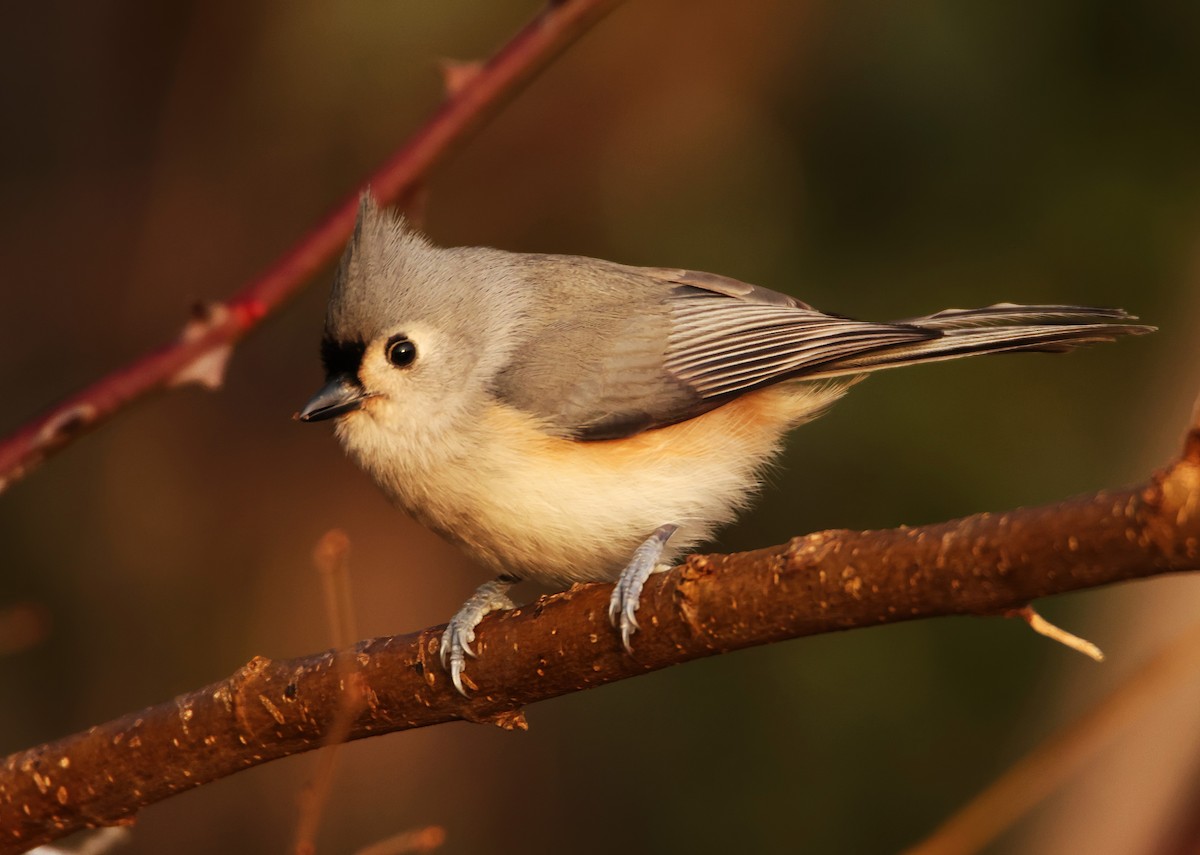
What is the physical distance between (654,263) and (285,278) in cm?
256

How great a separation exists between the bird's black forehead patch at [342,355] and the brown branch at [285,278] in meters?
0.61

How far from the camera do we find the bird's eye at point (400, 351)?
3.16 metres

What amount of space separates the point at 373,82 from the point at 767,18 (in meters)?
1.49

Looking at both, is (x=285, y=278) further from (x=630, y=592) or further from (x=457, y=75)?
(x=630, y=592)

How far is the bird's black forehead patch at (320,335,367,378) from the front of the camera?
3115 millimetres

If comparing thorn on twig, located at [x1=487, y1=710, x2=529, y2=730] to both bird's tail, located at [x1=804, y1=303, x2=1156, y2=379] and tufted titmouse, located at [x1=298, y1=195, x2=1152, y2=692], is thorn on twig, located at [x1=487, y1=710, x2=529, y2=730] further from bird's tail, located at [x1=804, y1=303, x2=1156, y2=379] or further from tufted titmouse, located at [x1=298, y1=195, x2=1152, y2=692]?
bird's tail, located at [x1=804, y1=303, x2=1156, y2=379]

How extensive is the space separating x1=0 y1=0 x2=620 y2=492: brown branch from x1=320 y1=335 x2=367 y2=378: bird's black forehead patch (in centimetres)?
61

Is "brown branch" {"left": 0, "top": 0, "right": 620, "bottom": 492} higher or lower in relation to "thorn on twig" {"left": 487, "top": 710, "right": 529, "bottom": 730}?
higher

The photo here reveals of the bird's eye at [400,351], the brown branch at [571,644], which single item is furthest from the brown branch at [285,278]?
the bird's eye at [400,351]

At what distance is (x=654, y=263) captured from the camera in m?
4.86

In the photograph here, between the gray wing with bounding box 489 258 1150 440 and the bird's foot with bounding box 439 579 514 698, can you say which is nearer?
the bird's foot with bounding box 439 579 514 698

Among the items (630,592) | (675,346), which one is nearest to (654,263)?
(675,346)

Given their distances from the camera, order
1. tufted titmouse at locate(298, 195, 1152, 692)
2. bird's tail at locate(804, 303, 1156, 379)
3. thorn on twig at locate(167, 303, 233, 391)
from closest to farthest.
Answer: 1. thorn on twig at locate(167, 303, 233, 391)
2. bird's tail at locate(804, 303, 1156, 379)
3. tufted titmouse at locate(298, 195, 1152, 692)

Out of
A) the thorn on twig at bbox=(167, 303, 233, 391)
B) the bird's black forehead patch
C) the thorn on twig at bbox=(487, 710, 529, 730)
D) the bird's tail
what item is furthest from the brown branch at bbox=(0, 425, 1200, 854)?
the bird's tail
